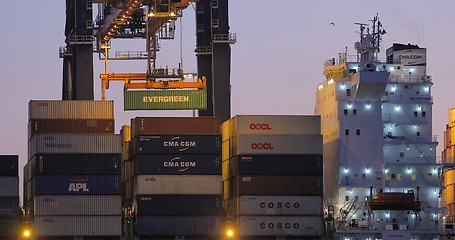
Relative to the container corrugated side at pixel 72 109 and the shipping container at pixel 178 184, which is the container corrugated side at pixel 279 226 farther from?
the container corrugated side at pixel 72 109

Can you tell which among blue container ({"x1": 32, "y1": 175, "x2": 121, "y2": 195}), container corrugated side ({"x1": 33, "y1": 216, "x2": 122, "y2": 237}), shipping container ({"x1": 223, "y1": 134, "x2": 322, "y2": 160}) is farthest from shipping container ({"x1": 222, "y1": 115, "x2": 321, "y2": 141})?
container corrugated side ({"x1": 33, "y1": 216, "x2": 122, "y2": 237})

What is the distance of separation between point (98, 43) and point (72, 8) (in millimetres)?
2719

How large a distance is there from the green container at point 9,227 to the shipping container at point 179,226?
5761 millimetres

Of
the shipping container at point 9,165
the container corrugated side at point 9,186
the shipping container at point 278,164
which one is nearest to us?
the container corrugated side at point 9,186

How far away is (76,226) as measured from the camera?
7294cm

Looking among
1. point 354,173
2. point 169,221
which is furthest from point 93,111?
point 354,173

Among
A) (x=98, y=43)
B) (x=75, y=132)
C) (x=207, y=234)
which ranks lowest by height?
(x=207, y=234)

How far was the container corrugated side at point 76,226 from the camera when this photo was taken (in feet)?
238

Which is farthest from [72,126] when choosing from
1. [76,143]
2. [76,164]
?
[76,164]

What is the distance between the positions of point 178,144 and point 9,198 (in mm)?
8477

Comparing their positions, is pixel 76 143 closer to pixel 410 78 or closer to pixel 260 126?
pixel 260 126

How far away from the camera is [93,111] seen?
7469cm

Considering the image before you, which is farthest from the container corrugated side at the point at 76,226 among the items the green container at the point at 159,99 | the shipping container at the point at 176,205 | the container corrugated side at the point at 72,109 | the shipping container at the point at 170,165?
the green container at the point at 159,99

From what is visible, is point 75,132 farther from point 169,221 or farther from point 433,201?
point 433,201
